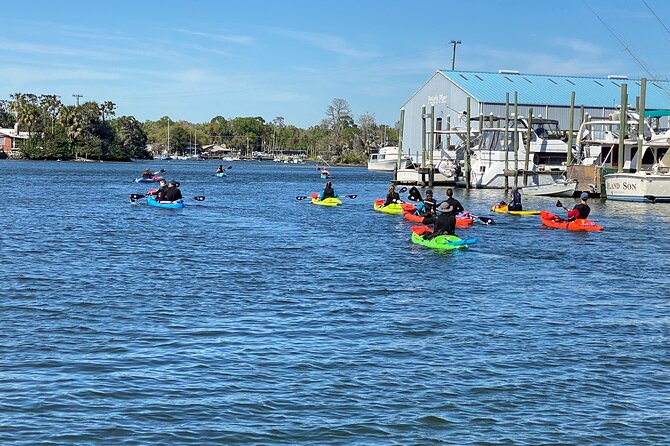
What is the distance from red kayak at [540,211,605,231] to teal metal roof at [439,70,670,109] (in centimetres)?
5935

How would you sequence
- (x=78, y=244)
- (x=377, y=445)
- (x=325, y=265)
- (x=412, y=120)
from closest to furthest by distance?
(x=377, y=445) < (x=325, y=265) < (x=78, y=244) < (x=412, y=120)

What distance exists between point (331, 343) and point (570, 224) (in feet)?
78.0

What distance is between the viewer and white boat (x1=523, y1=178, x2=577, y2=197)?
63875mm

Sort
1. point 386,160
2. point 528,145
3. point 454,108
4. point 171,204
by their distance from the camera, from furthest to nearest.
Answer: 1. point 386,160
2. point 454,108
3. point 528,145
4. point 171,204

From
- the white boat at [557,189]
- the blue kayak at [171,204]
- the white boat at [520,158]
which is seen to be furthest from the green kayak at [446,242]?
the white boat at [520,158]

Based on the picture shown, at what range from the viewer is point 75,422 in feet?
40.5

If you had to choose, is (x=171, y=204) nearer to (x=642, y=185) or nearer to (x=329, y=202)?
(x=329, y=202)

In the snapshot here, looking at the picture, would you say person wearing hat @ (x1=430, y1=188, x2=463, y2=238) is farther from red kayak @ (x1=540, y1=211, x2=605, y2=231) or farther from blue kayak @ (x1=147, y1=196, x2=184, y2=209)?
blue kayak @ (x1=147, y1=196, x2=184, y2=209)

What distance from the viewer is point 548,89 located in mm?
106250

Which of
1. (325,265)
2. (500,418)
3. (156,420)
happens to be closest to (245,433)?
(156,420)

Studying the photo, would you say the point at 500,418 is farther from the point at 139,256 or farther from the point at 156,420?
the point at 139,256

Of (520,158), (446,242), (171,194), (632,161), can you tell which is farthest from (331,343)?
(520,158)

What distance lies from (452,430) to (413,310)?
803cm

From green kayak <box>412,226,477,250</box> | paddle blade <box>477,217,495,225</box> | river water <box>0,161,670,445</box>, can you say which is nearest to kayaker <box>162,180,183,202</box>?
river water <box>0,161,670,445</box>
